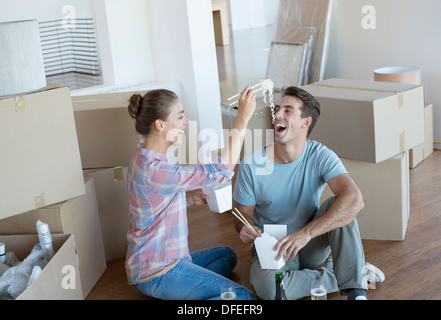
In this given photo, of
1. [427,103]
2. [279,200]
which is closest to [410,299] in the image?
[279,200]

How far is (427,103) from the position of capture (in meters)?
4.36

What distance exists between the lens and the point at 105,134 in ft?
9.91

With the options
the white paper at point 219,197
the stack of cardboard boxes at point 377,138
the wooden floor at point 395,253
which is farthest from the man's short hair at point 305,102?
the wooden floor at point 395,253

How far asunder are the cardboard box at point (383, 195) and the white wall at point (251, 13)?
857cm

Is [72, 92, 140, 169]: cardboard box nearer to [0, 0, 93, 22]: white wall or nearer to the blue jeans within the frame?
the blue jeans

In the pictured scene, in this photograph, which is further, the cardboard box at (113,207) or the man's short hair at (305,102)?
the cardboard box at (113,207)

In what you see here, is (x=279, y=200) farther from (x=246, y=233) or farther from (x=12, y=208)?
(x=12, y=208)

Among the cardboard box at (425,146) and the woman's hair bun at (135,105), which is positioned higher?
the woman's hair bun at (135,105)

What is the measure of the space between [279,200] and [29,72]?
115 centimetres

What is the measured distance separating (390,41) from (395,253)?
219cm

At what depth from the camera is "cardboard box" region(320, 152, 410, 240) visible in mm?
2994

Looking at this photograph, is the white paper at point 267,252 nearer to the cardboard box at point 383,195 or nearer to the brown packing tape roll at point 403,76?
A: the cardboard box at point 383,195

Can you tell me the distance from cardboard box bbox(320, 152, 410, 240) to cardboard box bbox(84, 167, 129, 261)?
113 centimetres

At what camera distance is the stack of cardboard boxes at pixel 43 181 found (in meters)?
2.31
